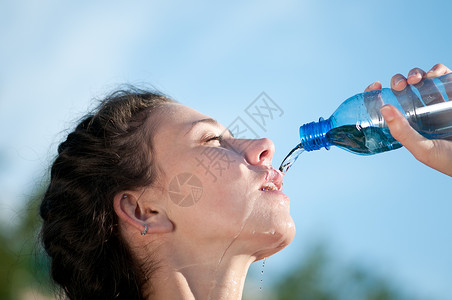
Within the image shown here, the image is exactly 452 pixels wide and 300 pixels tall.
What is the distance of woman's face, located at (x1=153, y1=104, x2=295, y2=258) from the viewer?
6.07ft

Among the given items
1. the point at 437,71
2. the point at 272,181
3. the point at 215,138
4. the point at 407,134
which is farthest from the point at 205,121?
the point at 437,71

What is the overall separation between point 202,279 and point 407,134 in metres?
0.86

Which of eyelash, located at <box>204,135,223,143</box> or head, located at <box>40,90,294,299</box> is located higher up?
eyelash, located at <box>204,135,223,143</box>

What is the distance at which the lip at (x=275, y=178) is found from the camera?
1918 mm

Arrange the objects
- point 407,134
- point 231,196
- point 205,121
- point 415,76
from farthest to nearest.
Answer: point 205,121
point 415,76
point 231,196
point 407,134

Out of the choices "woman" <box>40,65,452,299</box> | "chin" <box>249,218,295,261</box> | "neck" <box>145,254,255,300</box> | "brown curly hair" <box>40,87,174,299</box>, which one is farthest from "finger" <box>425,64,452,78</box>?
"brown curly hair" <box>40,87,174,299</box>

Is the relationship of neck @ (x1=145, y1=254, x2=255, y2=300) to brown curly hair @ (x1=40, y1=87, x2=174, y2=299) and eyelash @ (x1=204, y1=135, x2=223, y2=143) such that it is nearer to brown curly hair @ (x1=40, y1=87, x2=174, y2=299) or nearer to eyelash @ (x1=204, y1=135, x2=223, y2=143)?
brown curly hair @ (x1=40, y1=87, x2=174, y2=299)

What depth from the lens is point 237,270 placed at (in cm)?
194

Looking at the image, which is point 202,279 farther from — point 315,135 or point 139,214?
point 315,135

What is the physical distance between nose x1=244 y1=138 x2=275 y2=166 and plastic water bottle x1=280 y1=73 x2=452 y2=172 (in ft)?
0.48

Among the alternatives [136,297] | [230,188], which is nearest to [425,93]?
[230,188]

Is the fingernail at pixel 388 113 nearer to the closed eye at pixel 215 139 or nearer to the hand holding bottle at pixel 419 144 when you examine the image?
the hand holding bottle at pixel 419 144

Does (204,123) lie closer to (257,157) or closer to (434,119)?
(257,157)

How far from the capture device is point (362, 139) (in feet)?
6.86
